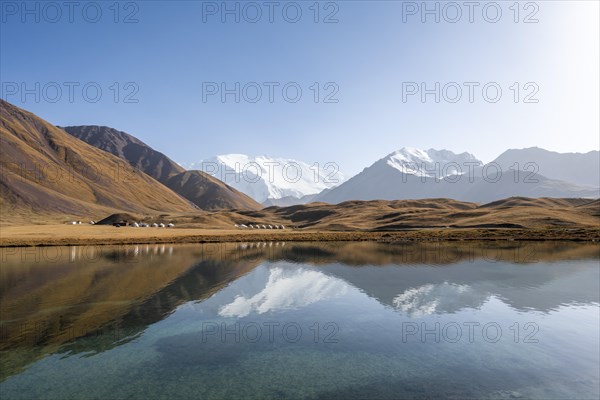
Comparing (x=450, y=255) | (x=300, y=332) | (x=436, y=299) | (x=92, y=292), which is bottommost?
(x=300, y=332)

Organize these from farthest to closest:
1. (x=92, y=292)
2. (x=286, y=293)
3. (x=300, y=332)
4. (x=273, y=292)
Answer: (x=273, y=292) < (x=286, y=293) < (x=92, y=292) < (x=300, y=332)

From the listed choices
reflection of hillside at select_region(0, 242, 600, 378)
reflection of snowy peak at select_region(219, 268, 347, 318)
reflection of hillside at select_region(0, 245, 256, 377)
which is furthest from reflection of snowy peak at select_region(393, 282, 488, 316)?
reflection of hillside at select_region(0, 245, 256, 377)

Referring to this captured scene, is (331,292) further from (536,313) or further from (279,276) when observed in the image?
(536,313)

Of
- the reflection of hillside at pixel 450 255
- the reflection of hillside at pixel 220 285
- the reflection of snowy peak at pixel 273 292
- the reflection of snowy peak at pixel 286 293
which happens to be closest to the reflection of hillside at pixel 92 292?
the reflection of hillside at pixel 220 285

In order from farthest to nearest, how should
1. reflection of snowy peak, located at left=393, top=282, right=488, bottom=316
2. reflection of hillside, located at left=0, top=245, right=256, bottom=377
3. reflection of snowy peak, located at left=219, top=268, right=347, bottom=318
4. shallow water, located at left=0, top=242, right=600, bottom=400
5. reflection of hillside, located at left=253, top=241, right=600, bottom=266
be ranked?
reflection of hillside, located at left=253, top=241, right=600, bottom=266
reflection of snowy peak, located at left=219, top=268, right=347, bottom=318
reflection of snowy peak, located at left=393, top=282, right=488, bottom=316
reflection of hillside, located at left=0, top=245, right=256, bottom=377
shallow water, located at left=0, top=242, right=600, bottom=400

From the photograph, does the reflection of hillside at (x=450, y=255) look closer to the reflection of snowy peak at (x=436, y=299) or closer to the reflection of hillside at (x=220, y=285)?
the reflection of hillside at (x=220, y=285)

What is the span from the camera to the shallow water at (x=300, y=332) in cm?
1731

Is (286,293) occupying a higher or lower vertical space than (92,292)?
lower

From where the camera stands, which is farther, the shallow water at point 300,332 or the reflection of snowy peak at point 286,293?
the reflection of snowy peak at point 286,293

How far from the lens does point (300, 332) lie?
2525cm

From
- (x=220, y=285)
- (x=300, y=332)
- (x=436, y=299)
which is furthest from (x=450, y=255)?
(x=300, y=332)

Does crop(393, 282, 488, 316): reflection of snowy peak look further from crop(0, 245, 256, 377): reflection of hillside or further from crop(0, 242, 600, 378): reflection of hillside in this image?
crop(0, 245, 256, 377): reflection of hillside

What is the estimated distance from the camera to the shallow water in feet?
56.8

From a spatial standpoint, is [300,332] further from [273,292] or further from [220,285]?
[220,285]
